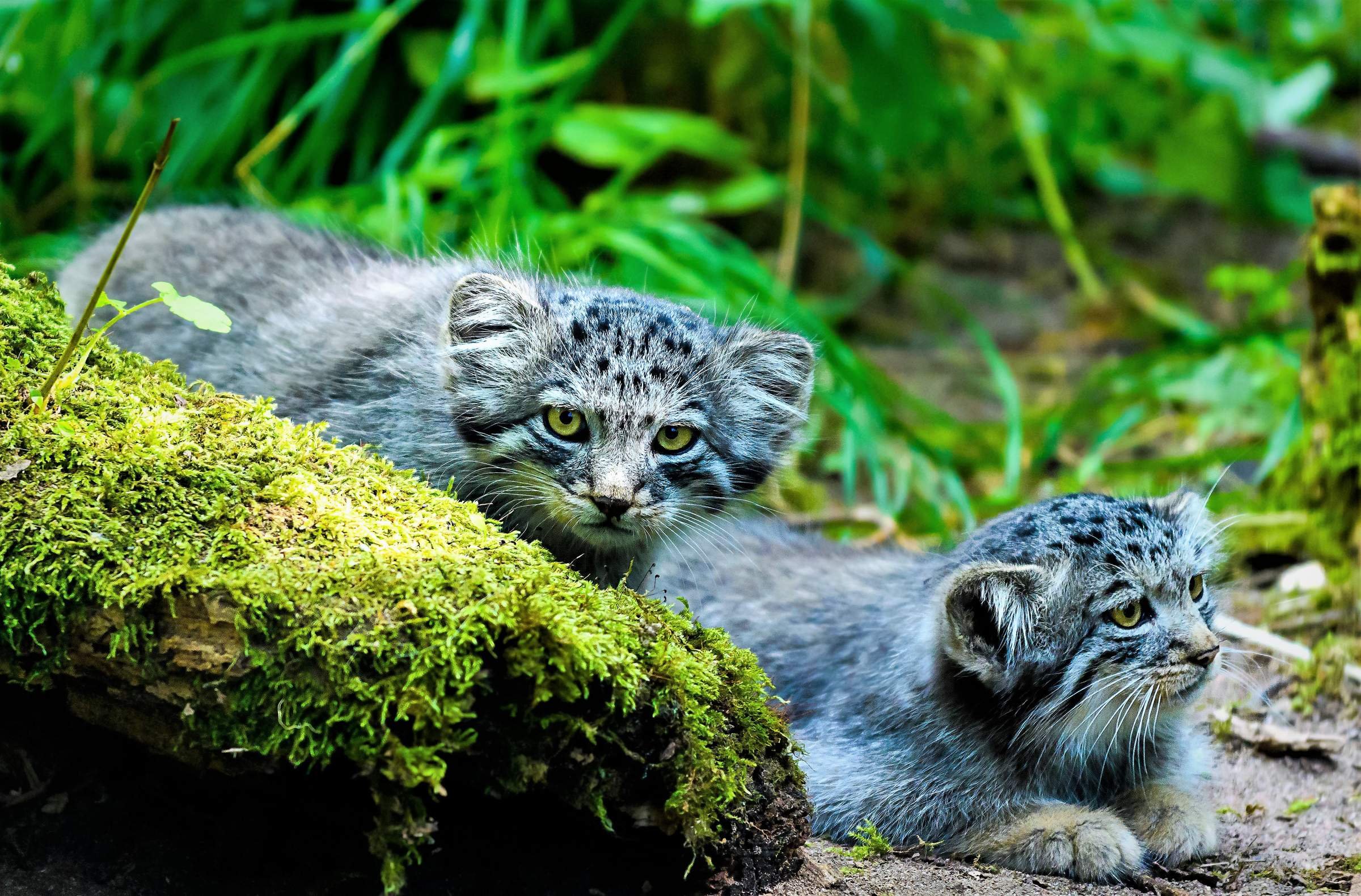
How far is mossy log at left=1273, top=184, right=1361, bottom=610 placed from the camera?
5.86 meters

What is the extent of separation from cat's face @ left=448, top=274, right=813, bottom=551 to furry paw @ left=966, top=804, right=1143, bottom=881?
58.2 inches

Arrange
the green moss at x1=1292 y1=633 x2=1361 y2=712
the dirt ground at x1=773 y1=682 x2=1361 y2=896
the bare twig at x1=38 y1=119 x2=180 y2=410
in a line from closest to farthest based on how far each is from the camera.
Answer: the bare twig at x1=38 y1=119 x2=180 y2=410, the dirt ground at x1=773 y1=682 x2=1361 y2=896, the green moss at x1=1292 y1=633 x2=1361 y2=712

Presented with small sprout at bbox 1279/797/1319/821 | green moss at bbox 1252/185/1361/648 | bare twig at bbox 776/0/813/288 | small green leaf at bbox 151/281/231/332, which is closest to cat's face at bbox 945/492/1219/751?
small sprout at bbox 1279/797/1319/821

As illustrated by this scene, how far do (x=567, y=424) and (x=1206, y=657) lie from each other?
2245 mm

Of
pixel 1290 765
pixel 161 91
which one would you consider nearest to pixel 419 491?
pixel 1290 765

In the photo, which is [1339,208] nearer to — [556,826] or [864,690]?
[864,690]

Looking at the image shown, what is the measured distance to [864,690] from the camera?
4641 mm

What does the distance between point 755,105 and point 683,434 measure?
6276mm

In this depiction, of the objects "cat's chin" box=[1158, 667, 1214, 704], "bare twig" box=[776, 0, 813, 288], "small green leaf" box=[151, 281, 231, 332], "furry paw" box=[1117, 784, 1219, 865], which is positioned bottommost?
"furry paw" box=[1117, 784, 1219, 865]

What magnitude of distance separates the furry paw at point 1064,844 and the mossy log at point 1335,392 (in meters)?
2.58

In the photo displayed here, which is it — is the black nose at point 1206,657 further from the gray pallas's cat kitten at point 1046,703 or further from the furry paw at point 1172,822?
the furry paw at point 1172,822

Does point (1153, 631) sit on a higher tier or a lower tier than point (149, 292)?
higher

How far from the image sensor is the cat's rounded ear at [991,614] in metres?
4.06

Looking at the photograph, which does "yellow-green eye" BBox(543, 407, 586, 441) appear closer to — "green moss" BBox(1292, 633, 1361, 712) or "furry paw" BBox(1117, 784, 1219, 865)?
"furry paw" BBox(1117, 784, 1219, 865)
